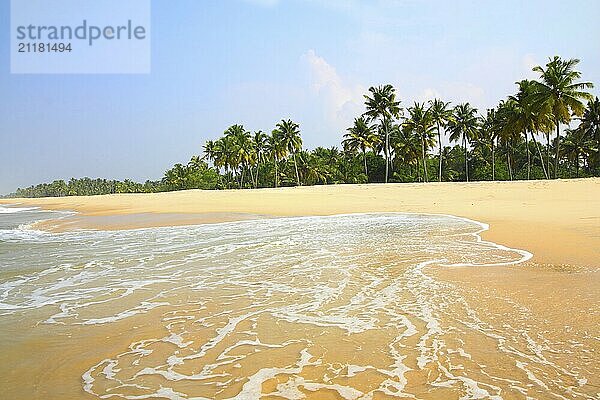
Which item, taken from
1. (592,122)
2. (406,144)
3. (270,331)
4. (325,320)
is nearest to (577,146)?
(592,122)

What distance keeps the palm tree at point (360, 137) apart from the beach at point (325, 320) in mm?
48456

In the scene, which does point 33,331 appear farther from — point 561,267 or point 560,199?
point 560,199

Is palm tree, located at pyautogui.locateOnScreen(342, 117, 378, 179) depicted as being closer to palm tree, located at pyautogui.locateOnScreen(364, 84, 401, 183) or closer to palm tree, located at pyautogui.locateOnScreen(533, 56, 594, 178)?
palm tree, located at pyautogui.locateOnScreen(364, 84, 401, 183)

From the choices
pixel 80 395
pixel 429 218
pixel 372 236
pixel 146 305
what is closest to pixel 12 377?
pixel 80 395

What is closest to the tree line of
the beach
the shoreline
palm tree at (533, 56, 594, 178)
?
palm tree at (533, 56, 594, 178)

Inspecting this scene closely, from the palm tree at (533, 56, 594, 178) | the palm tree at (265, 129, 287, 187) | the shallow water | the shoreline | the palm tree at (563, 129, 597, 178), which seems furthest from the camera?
the palm tree at (265, 129, 287, 187)

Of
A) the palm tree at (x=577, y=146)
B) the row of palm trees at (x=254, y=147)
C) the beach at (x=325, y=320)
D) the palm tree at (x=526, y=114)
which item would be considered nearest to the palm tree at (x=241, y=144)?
the row of palm trees at (x=254, y=147)

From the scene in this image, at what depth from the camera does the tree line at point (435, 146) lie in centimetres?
3783

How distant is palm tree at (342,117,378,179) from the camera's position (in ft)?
188

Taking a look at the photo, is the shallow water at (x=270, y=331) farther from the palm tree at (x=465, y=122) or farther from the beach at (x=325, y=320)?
the palm tree at (x=465, y=122)

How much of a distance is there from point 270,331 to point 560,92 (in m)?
39.5

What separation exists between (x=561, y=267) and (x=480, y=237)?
10.8 ft

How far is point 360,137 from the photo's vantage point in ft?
189

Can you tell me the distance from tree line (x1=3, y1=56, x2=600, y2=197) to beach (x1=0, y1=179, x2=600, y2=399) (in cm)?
3401
